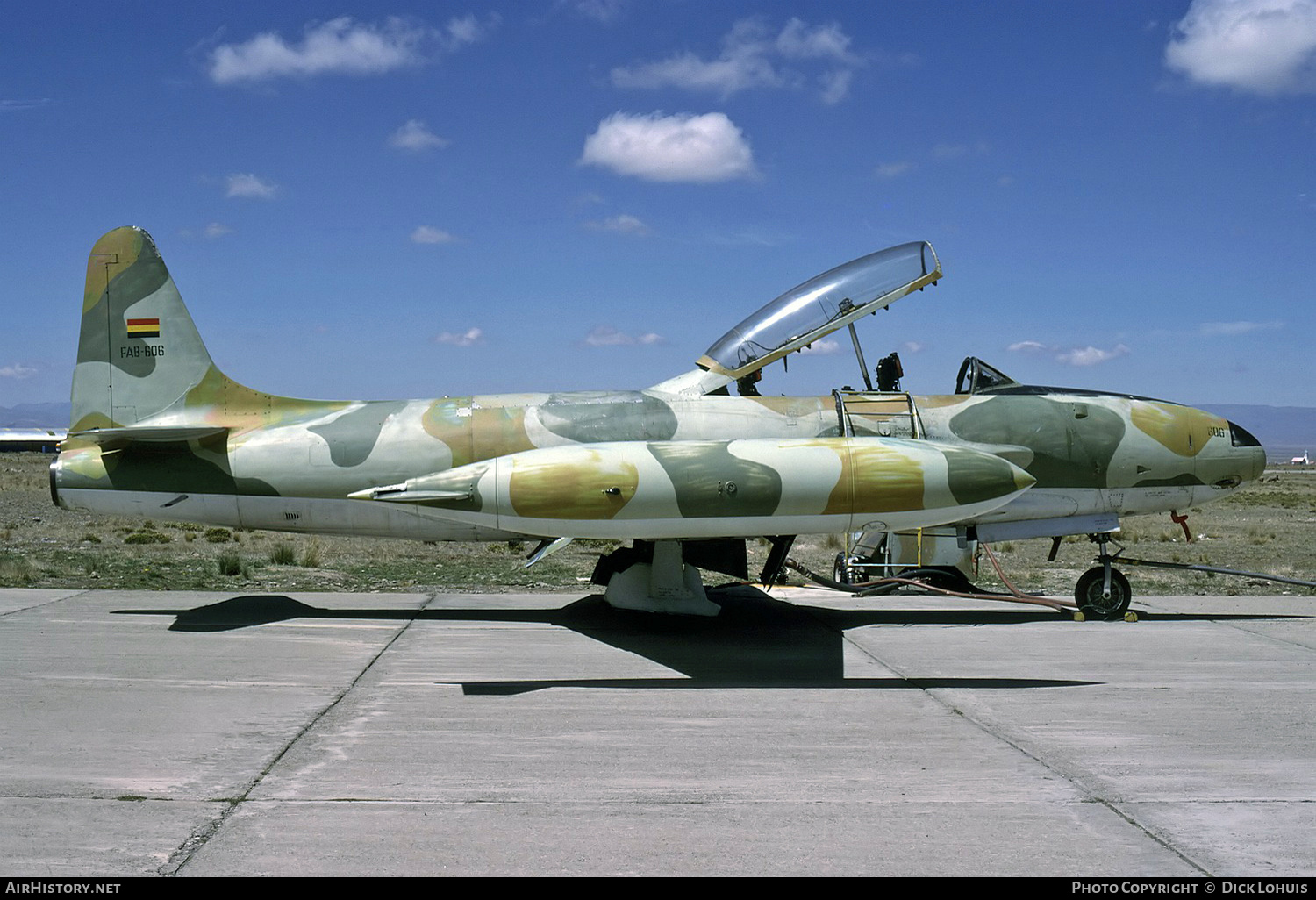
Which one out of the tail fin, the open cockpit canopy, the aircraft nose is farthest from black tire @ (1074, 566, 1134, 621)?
the tail fin

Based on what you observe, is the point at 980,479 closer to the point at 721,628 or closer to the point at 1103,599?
the point at 721,628

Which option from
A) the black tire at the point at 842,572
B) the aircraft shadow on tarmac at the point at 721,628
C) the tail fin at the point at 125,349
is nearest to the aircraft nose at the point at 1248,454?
the aircraft shadow on tarmac at the point at 721,628

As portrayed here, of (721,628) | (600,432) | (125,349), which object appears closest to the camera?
(600,432)

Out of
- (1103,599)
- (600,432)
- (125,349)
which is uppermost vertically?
(125,349)

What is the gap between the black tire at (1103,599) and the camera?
11.9 m

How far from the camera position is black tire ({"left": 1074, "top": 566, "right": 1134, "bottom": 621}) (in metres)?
11.9

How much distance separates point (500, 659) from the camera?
947 cm

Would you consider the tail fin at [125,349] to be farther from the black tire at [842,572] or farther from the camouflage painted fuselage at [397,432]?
the black tire at [842,572]

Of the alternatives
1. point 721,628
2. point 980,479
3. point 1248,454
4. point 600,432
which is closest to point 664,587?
point 721,628

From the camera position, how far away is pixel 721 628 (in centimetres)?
1134

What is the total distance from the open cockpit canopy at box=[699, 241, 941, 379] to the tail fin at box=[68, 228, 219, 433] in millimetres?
5879

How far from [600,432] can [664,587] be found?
1.81 meters

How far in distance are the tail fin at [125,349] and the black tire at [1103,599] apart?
10188 mm
